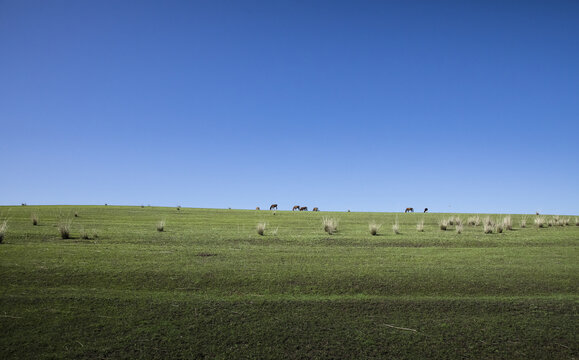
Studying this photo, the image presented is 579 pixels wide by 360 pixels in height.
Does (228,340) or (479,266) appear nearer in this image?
(228,340)

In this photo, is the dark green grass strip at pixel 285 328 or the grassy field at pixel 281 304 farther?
the grassy field at pixel 281 304

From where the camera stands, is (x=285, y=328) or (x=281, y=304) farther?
(x=281, y=304)

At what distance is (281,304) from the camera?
21.9 ft

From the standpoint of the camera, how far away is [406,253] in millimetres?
12117

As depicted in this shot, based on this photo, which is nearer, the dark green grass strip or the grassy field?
the dark green grass strip

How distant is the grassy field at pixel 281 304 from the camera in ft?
16.8

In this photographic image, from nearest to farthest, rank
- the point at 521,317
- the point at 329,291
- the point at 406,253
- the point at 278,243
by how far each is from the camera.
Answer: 1. the point at 521,317
2. the point at 329,291
3. the point at 406,253
4. the point at 278,243

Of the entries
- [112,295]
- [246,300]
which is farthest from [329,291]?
[112,295]

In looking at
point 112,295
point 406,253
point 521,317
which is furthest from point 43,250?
point 521,317

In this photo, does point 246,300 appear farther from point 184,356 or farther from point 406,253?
point 406,253

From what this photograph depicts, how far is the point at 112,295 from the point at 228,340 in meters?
3.03

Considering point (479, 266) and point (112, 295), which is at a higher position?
point (479, 266)

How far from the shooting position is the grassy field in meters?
5.12


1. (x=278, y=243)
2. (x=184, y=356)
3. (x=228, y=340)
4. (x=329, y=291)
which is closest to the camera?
(x=184, y=356)
